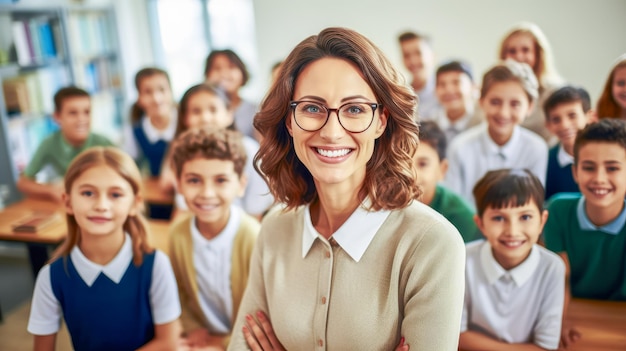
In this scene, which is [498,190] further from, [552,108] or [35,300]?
[35,300]

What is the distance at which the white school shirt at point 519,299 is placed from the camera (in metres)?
1.61

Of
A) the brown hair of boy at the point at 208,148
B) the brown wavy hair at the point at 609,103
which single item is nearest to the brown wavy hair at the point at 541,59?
the brown wavy hair at the point at 609,103

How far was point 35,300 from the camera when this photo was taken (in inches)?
66.9

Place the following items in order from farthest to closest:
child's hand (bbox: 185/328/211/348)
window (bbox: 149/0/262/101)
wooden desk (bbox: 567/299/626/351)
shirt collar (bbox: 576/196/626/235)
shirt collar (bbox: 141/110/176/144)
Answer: window (bbox: 149/0/262/101), shirt collar (bbox: 141/110/176/144), child's hand (bbox: 185/328/211/348), shirt collar (bbox: 576/196/626/235), wooden desk (bbox: 567/299/626/351)

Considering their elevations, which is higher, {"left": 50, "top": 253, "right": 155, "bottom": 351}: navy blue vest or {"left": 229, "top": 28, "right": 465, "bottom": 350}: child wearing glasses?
{"left": 229, "top": 28, "right": 465, "bottom": 350}: child wearing glasses

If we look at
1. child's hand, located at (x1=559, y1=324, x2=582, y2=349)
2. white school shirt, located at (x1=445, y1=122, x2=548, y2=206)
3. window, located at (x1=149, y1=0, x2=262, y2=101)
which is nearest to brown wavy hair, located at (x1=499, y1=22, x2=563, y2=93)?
white school shirt, located at (x1=445, y1=122, x2=548, y2=206)

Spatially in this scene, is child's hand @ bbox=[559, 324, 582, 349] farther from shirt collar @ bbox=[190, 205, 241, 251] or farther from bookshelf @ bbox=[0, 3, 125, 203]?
bookshelf @ bbox=[0, 3, 125, 203]

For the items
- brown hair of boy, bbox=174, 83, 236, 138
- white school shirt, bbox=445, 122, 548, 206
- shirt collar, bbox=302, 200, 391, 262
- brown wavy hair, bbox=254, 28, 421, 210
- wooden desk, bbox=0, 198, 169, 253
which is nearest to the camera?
brown wavy hair, bbox=254, 28, 421, 210

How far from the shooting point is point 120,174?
175 centimetres

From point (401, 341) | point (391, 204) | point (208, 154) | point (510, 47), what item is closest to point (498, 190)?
point (391, 204)

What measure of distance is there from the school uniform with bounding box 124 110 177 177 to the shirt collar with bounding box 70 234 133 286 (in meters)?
2.19

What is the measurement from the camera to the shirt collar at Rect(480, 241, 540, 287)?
163 cm

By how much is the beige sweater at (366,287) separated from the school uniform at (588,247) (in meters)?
0.84

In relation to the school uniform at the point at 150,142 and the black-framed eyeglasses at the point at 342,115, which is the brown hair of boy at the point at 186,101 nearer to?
the school uniform at the point at 150,142
